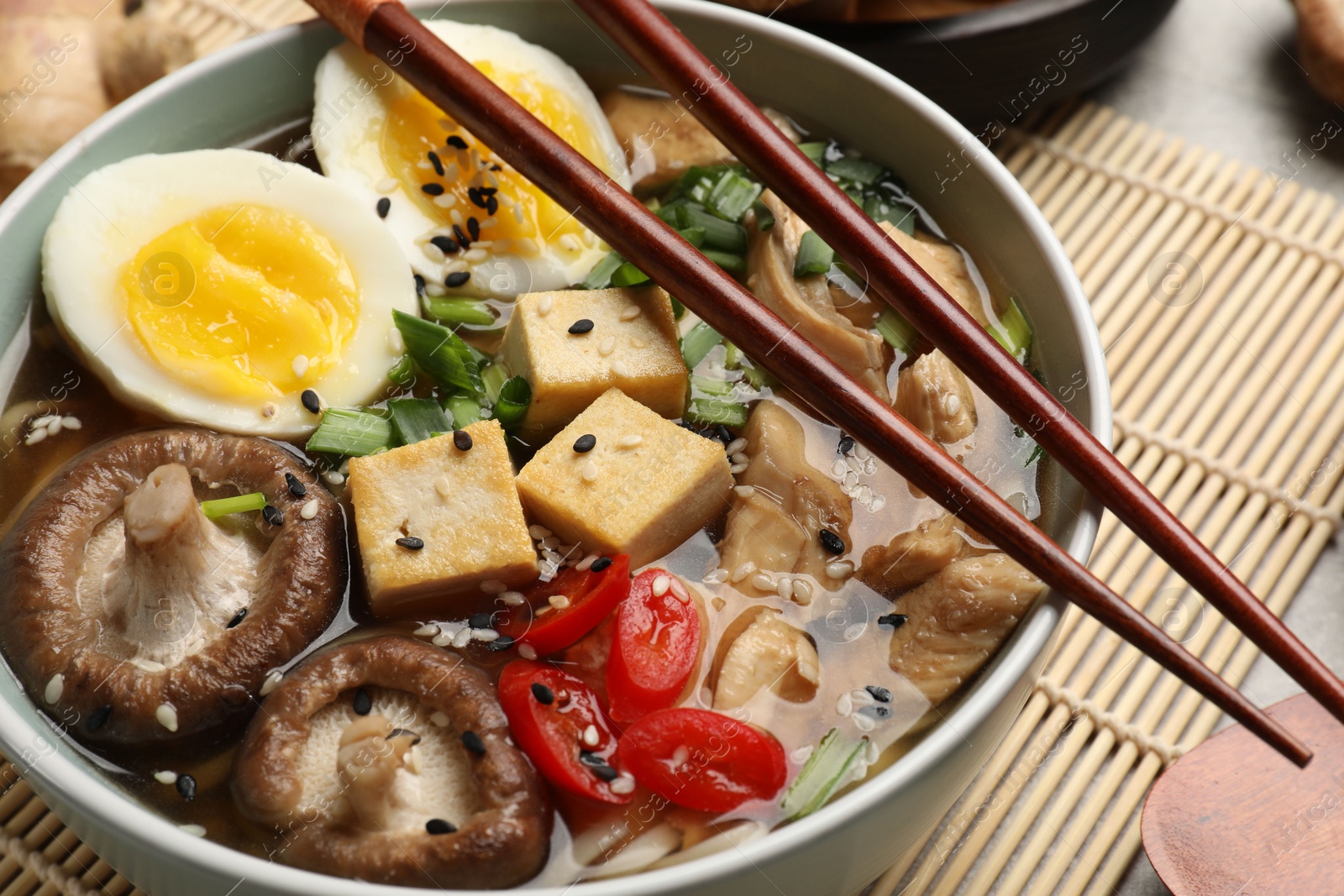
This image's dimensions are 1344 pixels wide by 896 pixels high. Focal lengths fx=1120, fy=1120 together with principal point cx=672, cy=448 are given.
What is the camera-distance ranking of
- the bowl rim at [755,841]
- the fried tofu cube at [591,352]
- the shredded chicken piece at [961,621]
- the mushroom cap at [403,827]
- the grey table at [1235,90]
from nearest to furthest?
the bowl rim at [755,841] < the mushroom cap at [403,827] < the shredded chicken piece at [961,621] < the fried tofu cube at [591,352] < the grey table at [1235,90]

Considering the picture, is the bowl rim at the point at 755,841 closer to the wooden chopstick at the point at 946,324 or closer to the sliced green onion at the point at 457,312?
the wooden chopstick at the point at 946,324

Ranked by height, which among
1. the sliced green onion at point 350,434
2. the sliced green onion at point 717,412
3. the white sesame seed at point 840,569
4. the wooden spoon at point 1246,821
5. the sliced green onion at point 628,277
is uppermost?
the sliced green onion at point 628,277

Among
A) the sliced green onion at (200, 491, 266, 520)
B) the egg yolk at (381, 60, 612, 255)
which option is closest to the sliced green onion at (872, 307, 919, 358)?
the egg yolk at (381, 60, 612, 255)

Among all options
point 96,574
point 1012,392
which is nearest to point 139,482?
point 96,574

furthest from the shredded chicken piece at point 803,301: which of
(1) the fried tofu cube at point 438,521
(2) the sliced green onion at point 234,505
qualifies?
(2) the sliced green onion at point 234,505

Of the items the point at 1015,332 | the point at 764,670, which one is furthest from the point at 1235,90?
the point at 764,670

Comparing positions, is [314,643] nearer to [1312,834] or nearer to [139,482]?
[139,482]

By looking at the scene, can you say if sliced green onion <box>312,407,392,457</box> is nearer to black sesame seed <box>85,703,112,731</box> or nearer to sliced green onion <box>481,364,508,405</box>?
sliced green onion <box>481,364,508,405</box>
